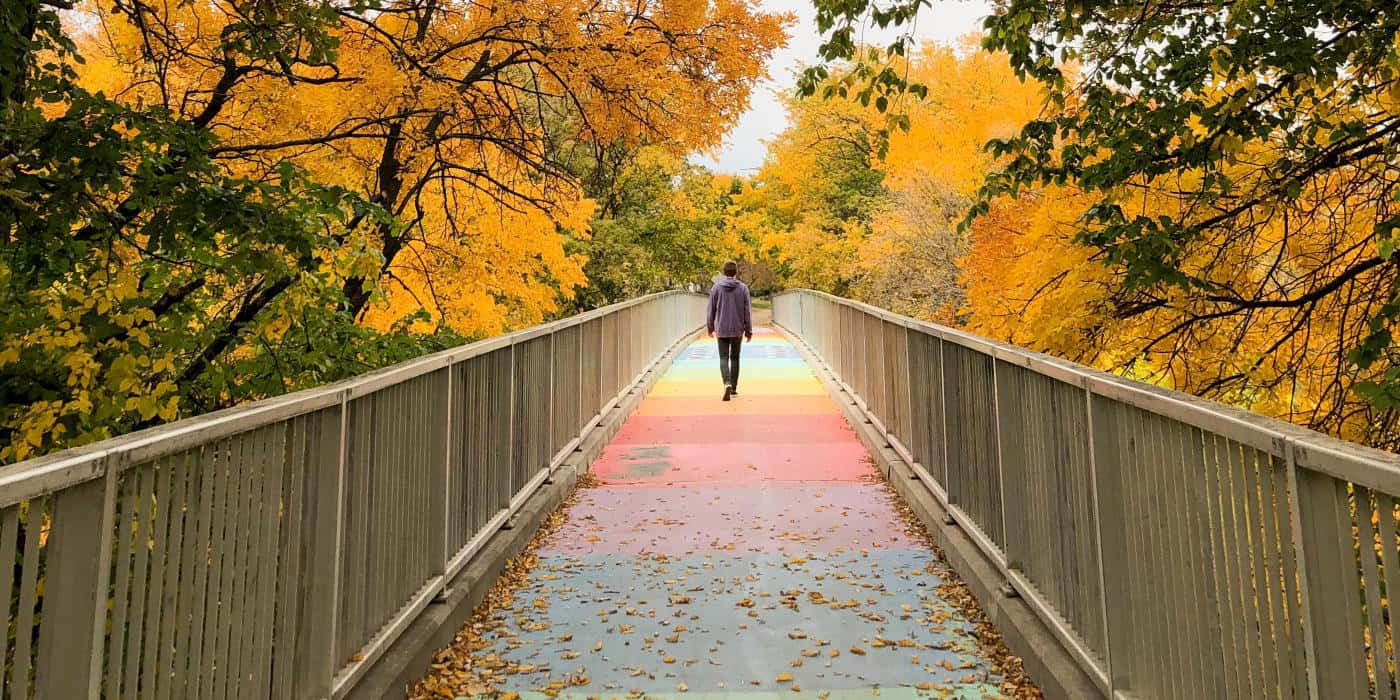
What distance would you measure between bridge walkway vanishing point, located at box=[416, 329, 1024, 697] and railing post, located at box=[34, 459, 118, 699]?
6.48 feet

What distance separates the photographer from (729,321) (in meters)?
11.7

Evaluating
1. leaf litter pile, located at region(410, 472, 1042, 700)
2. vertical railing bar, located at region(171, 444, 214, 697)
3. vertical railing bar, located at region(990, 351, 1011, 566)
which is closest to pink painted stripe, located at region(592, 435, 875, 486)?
leaf litter pile, located at region(410, 472, 1042, 700)

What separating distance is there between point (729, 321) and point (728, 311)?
148 millimetres

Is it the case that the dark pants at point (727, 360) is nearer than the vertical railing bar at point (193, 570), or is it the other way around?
the vertical railing bar at point (193, 570)

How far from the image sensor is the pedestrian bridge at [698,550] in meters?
1.66

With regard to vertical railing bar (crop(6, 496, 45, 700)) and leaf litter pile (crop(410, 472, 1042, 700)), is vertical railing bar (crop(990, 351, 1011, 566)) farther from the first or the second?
vertical railing bar (crop(6, 496, 45, 700))

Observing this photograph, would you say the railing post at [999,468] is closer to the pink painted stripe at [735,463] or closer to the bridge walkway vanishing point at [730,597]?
the bridge walkway vanishing point at [730,597]

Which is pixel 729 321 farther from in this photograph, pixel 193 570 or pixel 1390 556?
pixel 1390 556

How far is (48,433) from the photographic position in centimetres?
356

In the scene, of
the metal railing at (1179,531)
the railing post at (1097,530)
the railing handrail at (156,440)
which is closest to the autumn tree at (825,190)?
the metal railing at (1179,531)

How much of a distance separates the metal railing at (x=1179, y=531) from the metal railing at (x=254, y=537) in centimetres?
239

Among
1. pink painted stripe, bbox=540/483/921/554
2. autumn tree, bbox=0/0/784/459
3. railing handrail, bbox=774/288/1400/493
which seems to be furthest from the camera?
pink painted stripe, bbox=540/483/921/554

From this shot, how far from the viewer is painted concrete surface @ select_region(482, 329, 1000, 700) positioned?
11.5 ft

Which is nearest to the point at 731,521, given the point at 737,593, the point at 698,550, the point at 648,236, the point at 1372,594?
the point at 698,550
